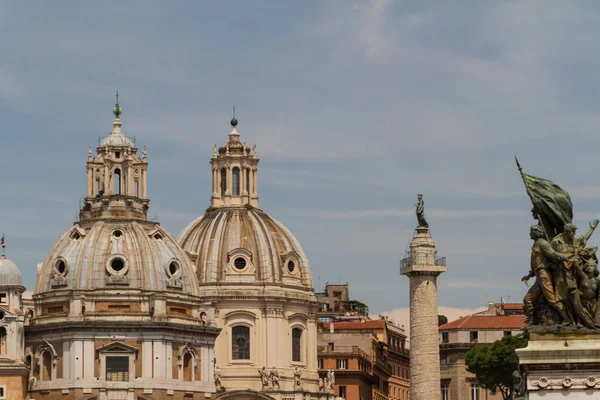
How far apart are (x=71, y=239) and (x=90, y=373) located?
9.67 metres

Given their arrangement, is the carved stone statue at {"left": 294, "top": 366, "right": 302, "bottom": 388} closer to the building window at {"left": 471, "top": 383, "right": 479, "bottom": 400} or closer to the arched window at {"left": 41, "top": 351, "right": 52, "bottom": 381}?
the arched window at {"left": 41, "top": 351, "right": 52, "bottom": 381}

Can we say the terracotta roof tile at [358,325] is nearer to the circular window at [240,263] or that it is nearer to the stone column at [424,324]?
the circular window at [240,263]

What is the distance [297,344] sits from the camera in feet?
481

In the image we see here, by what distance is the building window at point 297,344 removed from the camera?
14588 centimetres

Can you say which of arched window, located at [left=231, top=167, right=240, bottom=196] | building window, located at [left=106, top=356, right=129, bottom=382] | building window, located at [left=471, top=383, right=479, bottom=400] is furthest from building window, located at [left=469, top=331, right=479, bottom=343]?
building window, located at [left=106, top=356, right=129, bottom=382]

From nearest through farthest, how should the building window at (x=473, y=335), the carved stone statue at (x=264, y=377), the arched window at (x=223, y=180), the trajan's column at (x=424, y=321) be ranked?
the trajan's column at (x=424, y=321)
the carved stone statue at (x=264, y=377)
the arched window at (x=223, y=180)
the building window at (x=473, y=335)

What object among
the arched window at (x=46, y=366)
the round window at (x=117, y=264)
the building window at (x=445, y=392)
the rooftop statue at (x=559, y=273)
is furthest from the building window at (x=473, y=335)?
the rooftop statue at (x=559, y=273)

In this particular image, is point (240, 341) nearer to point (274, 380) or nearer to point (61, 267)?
point (274, 380)

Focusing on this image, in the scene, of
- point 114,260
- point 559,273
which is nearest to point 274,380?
point 114,260

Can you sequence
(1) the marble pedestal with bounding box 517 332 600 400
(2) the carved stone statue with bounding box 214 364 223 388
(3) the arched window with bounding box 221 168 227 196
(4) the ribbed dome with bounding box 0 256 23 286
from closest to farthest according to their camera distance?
(1) the marble pedestal with bounding box 517 332 600 400 < (4) the ribbed dome with bounding box 0 256 23 286 < (2) the carved stone statue with bounding box 214 364 223 388 < (3) the arched window with bounding box 221 168 227 196

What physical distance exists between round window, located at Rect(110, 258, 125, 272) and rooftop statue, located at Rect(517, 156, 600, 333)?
106 meters

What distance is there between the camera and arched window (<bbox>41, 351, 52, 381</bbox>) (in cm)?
12412

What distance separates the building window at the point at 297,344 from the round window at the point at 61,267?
1048 inches

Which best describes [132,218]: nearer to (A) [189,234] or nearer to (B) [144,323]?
(B) [144,323]
